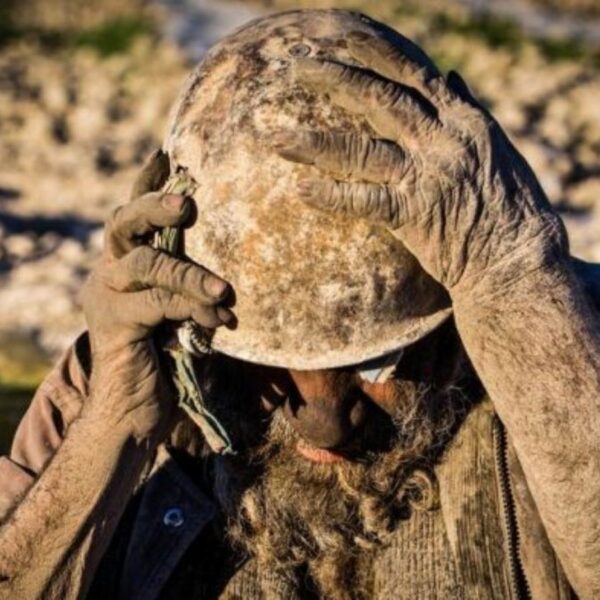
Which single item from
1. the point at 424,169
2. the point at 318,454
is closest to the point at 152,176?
the point at 424,169

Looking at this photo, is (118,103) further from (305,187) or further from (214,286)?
(305,187)

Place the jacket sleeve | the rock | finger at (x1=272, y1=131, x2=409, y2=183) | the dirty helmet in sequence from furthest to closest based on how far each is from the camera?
the rock
the jacket sleeve
the dirty helmet
finger at (x1=272, y1=131, x2=409, y2=183)

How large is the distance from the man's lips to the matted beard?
0.06 ft

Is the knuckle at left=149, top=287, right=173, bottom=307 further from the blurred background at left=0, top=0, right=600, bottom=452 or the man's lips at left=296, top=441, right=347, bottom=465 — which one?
the blurred background at left=0, top=0, right=600, bottom=452

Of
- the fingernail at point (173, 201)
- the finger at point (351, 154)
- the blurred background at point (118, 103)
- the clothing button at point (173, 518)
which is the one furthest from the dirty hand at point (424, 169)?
the blurred background at point (118, 103)

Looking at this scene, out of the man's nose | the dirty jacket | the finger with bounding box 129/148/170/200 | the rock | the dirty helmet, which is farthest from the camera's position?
the rock

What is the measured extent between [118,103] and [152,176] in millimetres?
9673

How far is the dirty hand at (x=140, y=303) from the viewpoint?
335cm

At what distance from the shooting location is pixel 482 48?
14047 millimetres

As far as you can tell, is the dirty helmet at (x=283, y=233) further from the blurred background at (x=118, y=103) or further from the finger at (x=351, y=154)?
the blurred background at (x=118, y=103)

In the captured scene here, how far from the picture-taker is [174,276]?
3340 millimetres

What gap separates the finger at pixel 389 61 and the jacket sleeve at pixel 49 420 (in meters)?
1.20

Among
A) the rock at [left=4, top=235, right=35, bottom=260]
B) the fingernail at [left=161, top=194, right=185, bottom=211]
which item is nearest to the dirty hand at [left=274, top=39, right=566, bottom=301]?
the fingernail at [left=161, top=194, right=185, bottom=211]

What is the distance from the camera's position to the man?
10.5ft
